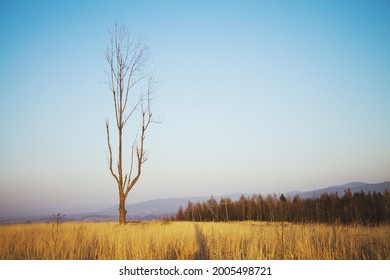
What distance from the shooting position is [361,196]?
11.8 metres

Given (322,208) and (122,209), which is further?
(322,208)

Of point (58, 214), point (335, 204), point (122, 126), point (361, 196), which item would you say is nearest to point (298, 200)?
point (335, 204)

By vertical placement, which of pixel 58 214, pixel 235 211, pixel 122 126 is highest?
pixel 122 126

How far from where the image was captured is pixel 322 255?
10.2 ft

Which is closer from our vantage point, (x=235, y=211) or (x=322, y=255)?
(x=322, y=255)

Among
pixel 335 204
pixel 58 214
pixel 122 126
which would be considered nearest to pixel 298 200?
pixel 335 204
